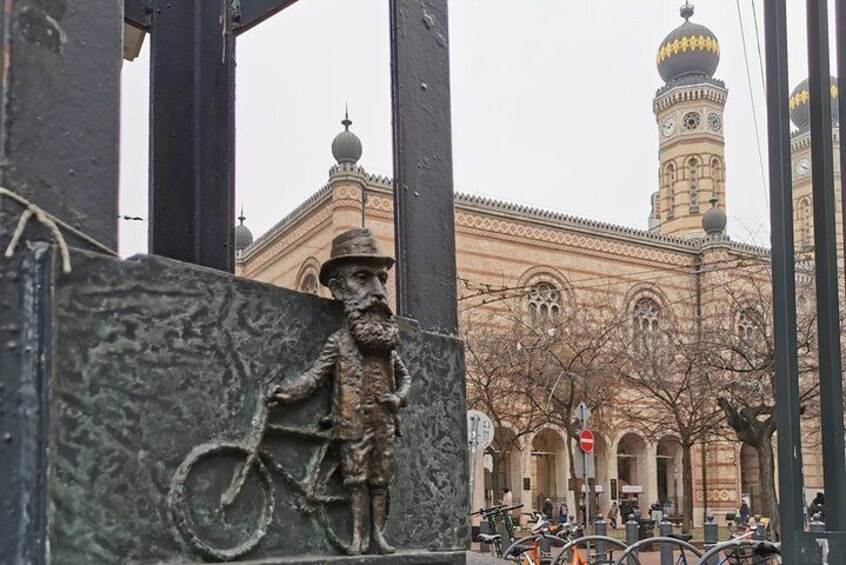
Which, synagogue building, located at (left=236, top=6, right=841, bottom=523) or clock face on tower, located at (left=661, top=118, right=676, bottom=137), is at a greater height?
clock face on tower, located at (left=661, top=118, right=676, bottom=137)

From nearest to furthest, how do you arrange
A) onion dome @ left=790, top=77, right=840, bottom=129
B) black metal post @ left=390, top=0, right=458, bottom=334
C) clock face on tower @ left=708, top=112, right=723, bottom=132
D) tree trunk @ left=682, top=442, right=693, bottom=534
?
black metal post @ left=390, top=0, right=458, bottom=334 → onion dome @ left=790, top=77, right=840, bottom=129 → tree trunk @ left=682, top=442, right=693, bottom=534 → clock face on tower @ left=708, top=112, right=723, bottom=132

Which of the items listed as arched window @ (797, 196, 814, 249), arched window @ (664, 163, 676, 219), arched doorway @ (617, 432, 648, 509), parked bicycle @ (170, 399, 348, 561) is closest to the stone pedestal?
parked bicycle @ (170, 399, 348, 561)

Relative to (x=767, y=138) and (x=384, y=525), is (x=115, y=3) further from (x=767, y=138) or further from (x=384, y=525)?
(x=767, y=138)

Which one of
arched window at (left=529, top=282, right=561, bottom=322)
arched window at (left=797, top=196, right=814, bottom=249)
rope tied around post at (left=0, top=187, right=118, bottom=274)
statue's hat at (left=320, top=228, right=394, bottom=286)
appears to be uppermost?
arched window at (left=797, top=196, right=814, bottom=249)

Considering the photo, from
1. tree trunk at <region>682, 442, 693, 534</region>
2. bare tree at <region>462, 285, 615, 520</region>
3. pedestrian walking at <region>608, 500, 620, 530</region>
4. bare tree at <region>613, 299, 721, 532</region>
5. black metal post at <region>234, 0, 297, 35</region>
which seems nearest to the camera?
Result: black metal post at <region>234, 0, 297, 35</region>

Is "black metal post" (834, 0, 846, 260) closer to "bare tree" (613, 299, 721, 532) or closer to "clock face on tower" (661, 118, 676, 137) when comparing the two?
"bare tree" (613, 299, 721, 532)

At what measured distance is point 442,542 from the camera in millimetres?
1850

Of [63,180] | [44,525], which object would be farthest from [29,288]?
[44,525]

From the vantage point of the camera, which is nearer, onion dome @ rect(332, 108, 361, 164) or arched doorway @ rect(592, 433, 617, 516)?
onion dome @ rect(332, 108, 361, 164)

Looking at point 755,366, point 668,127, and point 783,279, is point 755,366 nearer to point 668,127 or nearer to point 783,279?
point 783,279

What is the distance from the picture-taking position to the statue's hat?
1.71 meters

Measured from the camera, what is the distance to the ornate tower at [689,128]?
175ft

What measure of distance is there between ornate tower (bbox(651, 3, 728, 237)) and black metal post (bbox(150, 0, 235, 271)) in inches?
2058

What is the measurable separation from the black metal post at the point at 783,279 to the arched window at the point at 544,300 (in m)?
33.1
